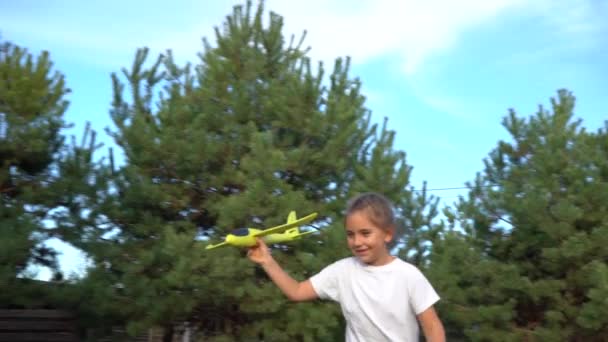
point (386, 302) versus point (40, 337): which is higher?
point (40, 337)

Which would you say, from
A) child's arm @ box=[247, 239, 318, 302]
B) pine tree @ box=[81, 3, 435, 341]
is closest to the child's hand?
child's arm @ box=[247, 239, 318, 302]

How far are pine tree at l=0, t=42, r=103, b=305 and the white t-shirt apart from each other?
3988mm

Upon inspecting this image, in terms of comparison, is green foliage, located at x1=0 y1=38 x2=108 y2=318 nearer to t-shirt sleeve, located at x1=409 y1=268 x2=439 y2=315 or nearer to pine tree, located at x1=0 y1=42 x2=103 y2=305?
pine tree, located at x1=0 y1=42 x2=103 y2=305

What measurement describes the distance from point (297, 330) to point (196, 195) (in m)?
1.55

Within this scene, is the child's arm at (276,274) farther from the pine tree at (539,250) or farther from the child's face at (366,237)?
the pine tree at (539,250)

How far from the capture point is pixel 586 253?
625cm

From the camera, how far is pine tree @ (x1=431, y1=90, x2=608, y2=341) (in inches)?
244

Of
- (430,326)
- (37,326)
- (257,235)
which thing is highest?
(37,326)

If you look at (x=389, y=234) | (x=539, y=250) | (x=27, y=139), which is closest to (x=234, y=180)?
(x=27, y=139)

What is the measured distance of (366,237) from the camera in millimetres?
2555

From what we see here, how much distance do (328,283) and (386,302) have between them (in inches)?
12.1

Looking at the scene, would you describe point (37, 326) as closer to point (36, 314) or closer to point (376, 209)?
point (36, 314)

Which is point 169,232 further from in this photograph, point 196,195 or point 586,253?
point 586,253

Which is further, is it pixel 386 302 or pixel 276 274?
pixel 276 274
